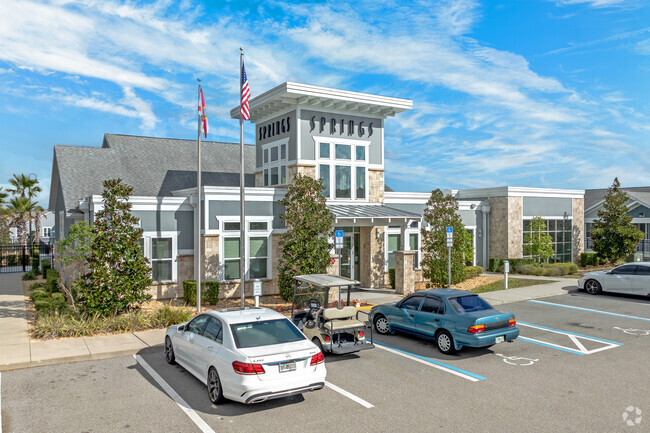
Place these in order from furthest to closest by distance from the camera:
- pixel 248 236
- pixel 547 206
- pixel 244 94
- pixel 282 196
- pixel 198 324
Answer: pixel 547 206 < pixel 282 196 < pixel 248 236 < pixel 244 94 < pixel 198 324

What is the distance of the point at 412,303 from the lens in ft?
42.3

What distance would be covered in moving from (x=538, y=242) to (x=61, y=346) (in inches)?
965

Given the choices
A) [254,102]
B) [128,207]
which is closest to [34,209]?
[254,102]

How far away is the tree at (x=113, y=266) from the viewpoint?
1495 centimetres

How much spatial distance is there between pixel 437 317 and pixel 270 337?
4933 millimetres

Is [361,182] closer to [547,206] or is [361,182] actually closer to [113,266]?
[113,266]

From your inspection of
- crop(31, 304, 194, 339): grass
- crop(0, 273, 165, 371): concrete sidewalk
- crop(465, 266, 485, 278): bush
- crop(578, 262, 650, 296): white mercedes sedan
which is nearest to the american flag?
crop(31, 304, 194, 339): grass

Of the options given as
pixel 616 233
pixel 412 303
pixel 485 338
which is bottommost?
pixel 485 338

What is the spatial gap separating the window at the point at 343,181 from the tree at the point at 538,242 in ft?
40.6

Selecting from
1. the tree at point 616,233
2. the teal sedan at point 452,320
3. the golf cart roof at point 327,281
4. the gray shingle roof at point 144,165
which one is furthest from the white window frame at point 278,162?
the tree at point 616,233

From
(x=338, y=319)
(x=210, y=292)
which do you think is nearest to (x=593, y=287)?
(x=338, y=319)

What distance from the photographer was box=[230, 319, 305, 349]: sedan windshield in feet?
27.2

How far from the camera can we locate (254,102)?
74.7 feet

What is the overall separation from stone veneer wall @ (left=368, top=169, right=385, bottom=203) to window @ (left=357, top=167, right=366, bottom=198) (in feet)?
1.29
